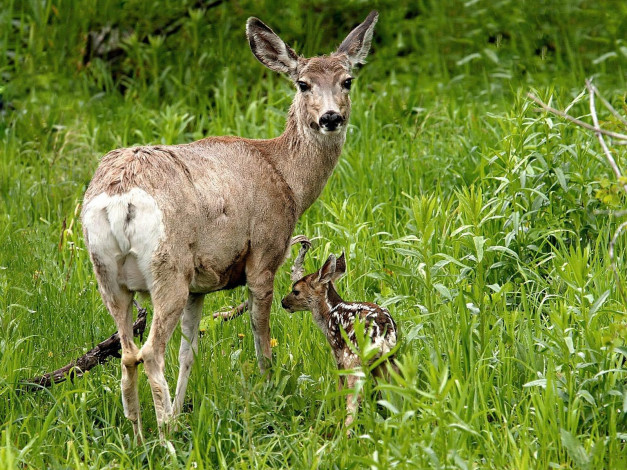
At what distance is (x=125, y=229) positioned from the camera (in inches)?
185

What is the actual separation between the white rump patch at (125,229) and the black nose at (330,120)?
1477mm

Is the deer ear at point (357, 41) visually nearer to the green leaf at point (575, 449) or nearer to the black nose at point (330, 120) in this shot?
the black nose at point (330, 120)

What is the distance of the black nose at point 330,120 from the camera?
5.88 metres

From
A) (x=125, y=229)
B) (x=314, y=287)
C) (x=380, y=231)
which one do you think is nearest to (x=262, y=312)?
(x=314, y=287)

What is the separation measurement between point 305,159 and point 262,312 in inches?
42.9

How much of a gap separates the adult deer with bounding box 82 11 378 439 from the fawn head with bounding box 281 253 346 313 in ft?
0.66

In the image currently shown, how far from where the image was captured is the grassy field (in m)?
4.47

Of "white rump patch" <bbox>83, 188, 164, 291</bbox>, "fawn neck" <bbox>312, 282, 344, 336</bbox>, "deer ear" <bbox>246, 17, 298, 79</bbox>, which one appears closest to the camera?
"white rump patch" <bbox>83, 188, 164, 291</bbox>

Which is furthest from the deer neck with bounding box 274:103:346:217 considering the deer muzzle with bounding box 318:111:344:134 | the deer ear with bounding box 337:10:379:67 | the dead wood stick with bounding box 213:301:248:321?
the dead wood stick with bounding box 213:301:248:321

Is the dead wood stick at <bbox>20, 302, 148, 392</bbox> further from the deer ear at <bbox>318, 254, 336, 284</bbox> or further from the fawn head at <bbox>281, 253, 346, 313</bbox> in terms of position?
the deer ear at <bbox>318, 254, 336, 284</bbox>

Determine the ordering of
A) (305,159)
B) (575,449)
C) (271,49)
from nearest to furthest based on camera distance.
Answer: (575,449)
(305,159)
(271,49)

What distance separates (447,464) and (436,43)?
23.1 feet

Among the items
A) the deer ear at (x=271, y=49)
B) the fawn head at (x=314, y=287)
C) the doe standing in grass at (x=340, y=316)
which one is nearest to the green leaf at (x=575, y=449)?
the doe standing in grass at (x=340, y=316)

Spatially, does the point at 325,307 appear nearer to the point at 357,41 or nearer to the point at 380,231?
the point at 380,231
